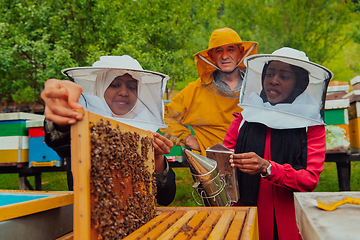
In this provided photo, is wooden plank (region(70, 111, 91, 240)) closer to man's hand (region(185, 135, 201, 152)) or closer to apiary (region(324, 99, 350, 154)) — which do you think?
man's hand (region(185, 135, 201, 152))

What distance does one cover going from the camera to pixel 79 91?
44.0 inches

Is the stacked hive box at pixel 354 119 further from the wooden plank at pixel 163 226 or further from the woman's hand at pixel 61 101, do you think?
the woman's hand at pixel 61 101

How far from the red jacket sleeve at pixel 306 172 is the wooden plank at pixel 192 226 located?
0.61 metres

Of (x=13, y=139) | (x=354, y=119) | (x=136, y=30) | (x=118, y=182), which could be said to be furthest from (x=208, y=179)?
(x=136, y=30)

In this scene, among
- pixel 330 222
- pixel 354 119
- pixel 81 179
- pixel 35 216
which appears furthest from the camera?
pixel 354 119

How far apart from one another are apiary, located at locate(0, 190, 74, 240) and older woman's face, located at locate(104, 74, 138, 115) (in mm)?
899

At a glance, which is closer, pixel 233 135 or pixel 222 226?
pixel 222 226

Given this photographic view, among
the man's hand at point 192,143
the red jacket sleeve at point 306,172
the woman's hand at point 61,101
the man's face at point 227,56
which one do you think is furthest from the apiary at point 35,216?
the man's face at point 227,56

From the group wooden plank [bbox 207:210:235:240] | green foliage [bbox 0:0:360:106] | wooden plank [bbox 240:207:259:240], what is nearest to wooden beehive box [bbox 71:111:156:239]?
wooden plank [bbox 207:210:235:240]

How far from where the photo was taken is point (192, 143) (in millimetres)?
3838

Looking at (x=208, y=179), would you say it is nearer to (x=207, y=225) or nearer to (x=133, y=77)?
(x=207, y=225)

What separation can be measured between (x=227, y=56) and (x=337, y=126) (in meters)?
2.10

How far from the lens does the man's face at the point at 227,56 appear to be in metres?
3.52

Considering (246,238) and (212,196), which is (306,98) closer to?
(212,196)
